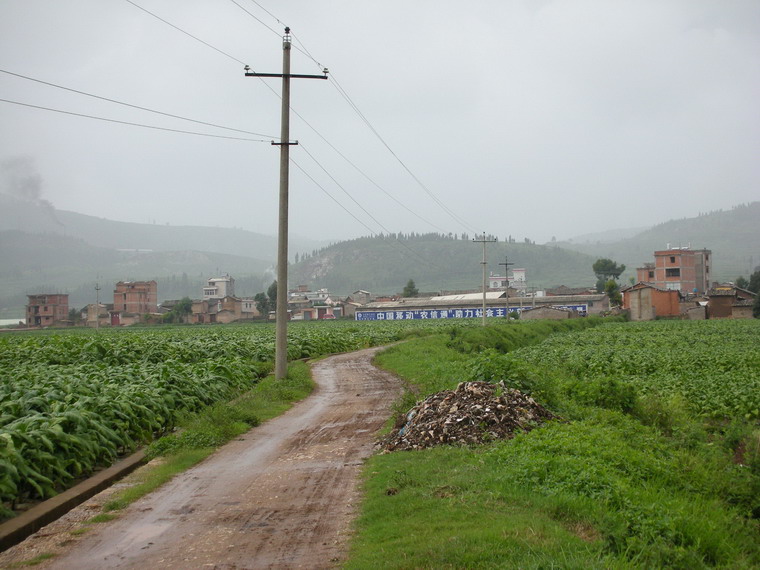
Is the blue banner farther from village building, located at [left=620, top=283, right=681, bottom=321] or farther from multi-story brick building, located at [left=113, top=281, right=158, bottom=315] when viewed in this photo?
multi-story brick building, located at [left=113, top=281, right=158, bottom=315]

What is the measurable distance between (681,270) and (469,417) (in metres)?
122

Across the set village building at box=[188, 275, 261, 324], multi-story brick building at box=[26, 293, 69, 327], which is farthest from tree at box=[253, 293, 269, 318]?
Result: multi-story brick building at box=[26, 293, 69, 327]

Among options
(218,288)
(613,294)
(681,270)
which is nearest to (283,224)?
(613,294)

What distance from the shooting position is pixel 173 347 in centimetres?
2566

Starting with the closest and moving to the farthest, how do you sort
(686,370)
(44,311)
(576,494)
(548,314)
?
(576,494), (686,370), (548,314), (44,311)

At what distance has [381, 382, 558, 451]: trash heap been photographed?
11375 mm

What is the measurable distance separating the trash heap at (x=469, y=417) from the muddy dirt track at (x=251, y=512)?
85cm

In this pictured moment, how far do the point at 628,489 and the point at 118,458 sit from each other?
320 inches

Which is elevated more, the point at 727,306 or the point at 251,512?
the point at 727,306

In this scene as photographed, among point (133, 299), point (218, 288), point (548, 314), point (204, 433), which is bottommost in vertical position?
point (204, 433)

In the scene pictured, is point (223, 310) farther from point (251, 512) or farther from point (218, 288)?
point (251, 512)

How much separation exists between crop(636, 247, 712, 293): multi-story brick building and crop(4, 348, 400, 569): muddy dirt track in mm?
112547

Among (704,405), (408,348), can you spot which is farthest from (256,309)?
(704,405)

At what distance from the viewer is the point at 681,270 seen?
400 ft
